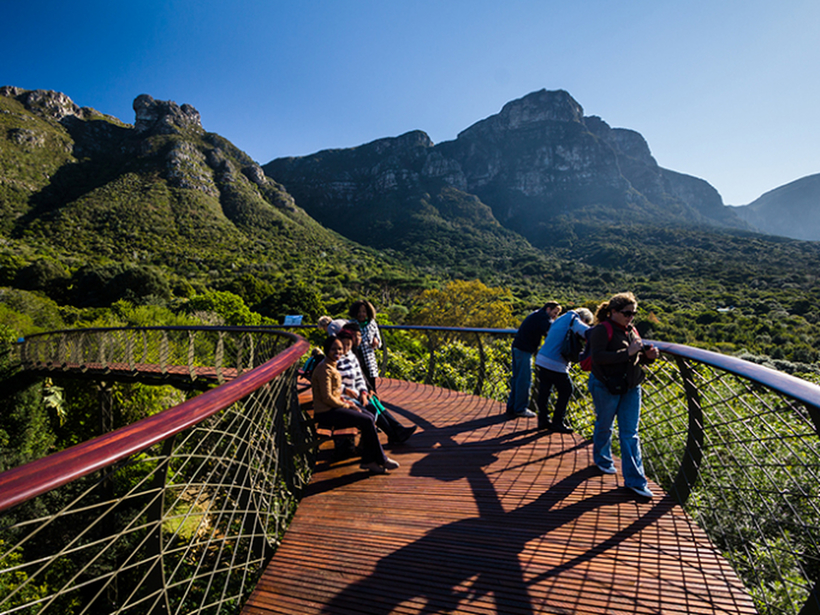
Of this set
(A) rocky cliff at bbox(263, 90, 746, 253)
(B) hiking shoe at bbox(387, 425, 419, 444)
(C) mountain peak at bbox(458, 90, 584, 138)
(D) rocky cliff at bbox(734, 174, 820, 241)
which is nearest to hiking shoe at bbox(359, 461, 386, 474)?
(B) hiking shoe at bbox(387, 425, 419, 444)

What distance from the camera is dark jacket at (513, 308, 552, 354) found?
12.3 ft

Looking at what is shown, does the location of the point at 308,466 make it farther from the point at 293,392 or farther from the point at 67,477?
the point at 67,477

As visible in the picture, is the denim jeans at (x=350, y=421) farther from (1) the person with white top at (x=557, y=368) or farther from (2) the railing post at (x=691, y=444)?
(2) the railing post at (x=691, y=444)

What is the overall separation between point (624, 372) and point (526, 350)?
4.40ft

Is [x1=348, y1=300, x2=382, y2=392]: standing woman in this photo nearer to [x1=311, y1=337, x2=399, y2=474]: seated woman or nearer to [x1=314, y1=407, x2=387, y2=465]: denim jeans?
[x1=311, y1=337, x2=399, y2=474]: seated woman

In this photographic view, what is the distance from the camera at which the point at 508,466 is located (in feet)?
9.68

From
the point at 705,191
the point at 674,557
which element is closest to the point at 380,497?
the point at 674,557

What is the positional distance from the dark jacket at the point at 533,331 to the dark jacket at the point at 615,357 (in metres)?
1.13

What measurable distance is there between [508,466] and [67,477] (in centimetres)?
271

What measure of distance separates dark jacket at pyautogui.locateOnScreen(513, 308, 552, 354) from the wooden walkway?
1104mm

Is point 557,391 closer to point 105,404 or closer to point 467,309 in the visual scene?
point 105,404

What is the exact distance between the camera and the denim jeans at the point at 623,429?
2.51 m

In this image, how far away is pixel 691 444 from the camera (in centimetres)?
241

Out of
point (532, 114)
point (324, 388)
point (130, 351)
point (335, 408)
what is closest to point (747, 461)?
point (335, 408)
